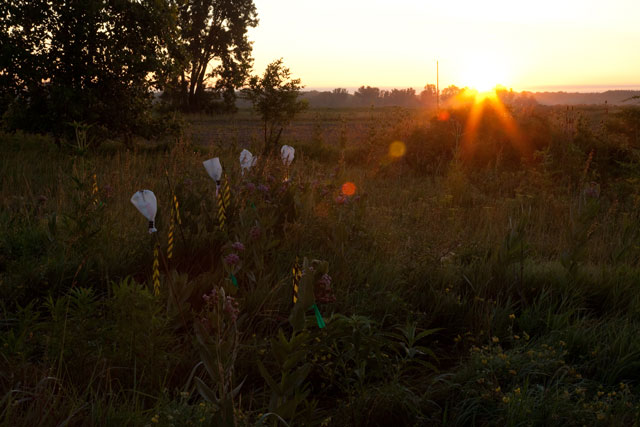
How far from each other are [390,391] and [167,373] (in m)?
1.10

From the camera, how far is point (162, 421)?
1967 mm

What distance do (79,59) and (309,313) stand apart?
343 inches

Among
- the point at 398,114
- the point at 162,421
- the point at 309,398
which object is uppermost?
the point at 398,114

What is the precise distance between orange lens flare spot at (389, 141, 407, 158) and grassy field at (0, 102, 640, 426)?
4183 mm

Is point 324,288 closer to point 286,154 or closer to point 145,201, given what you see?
point 145,201

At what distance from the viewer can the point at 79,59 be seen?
31.1 feet

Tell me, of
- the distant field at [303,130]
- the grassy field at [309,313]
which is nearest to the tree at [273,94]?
the distant field at [303,130]

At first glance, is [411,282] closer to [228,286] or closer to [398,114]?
[228,286]

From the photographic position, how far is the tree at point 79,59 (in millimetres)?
9086

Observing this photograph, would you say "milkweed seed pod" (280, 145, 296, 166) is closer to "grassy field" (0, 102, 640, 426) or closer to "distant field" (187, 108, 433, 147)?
"grassy field" (0, 102, 640, 426)

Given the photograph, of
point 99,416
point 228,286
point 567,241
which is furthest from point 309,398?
point 567,241

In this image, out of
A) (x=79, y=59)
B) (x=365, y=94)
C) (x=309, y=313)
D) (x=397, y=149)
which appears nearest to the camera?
(x=309, y=313)

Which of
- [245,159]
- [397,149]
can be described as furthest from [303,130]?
[245,159]

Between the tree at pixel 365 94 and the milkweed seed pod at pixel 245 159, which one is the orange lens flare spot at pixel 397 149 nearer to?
the milkweed seed pod at pixel 245 159
